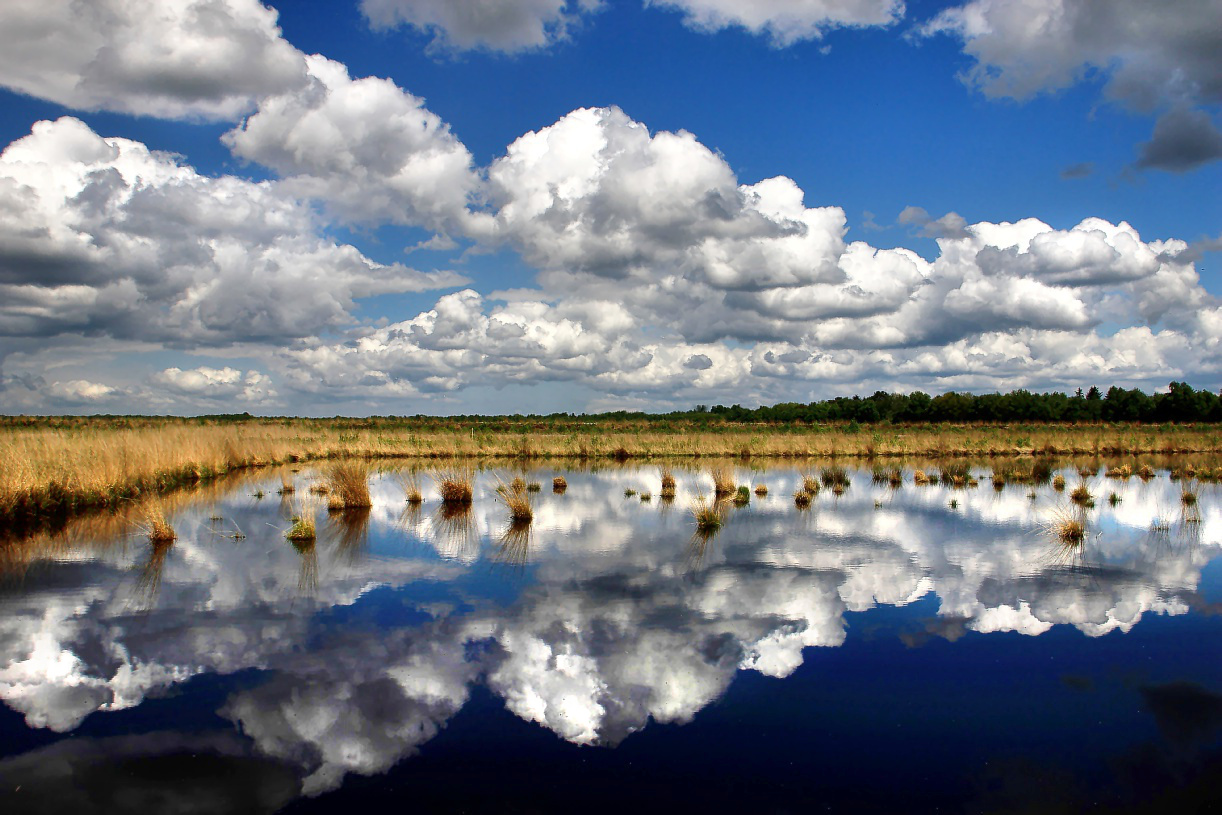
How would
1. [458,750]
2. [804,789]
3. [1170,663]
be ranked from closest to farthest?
1. [804,789]
2. [458,750]
3. [1170,663]

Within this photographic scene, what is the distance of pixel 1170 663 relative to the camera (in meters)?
7.37

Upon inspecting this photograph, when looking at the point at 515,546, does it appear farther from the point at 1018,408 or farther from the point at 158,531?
the point at 1018,408

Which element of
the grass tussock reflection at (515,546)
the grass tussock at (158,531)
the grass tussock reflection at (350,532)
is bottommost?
the grass tussock reflection at (350,532)

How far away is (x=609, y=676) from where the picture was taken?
688cm

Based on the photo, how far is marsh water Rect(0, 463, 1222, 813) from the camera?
16.6ft

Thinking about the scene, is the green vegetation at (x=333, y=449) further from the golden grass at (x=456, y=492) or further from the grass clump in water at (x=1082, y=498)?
the grass clump in water at (x=1082, y=498)

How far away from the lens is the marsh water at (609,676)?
505 centimetres

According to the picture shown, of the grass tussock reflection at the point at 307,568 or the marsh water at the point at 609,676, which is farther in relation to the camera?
the grass tussock reflection at the point at 307,568

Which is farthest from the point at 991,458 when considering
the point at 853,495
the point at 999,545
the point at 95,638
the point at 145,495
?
the point at 95,638

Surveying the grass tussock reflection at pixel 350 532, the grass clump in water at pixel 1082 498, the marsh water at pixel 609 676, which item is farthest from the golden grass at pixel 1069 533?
the grass tussock reflection at pixel 350 532

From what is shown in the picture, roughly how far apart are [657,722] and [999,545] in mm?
9994

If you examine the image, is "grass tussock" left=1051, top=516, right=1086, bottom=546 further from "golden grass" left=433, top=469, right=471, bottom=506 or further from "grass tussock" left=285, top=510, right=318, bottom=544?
"grass tussock" left=285, top=510, right=318, bottom=544

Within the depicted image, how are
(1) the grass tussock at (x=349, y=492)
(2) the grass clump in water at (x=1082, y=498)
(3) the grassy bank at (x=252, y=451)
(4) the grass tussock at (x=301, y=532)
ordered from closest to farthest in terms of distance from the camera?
1. (4) the grass tussock at (x=301, y=532)
2. (3) the grassy bank at (x=252, y=451)
3. (1) the grass tussock at (x=349, y=492)
4. (2) the grass clump in water at (x=1082, y=498)

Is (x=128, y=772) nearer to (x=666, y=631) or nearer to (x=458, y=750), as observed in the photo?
(x=458, y=750)
